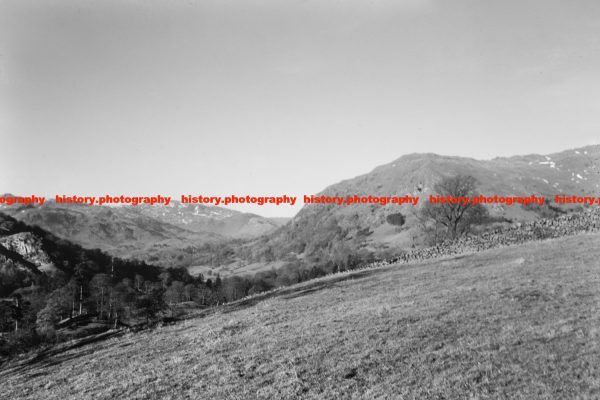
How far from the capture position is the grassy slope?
1320cm

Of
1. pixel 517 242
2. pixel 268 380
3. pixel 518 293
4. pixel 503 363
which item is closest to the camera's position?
pixel 503 363

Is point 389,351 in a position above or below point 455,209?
below

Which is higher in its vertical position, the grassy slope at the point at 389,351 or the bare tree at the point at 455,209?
the bare tree at the point at 455,209

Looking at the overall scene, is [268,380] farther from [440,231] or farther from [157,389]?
[440,231]

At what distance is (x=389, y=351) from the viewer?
16.9 metres

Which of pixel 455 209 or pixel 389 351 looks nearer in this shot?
pixel 389 351

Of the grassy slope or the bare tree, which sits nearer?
the grassy slope

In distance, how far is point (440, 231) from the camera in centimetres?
9344

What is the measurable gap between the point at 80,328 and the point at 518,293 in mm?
111992

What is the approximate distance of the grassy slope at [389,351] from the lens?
13.2 metres

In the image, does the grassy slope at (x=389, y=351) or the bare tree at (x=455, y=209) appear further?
the bare tree at (x=455, y=209)

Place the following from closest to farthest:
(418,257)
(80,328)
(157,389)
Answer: (157,389) → (418,257) → (80,328)

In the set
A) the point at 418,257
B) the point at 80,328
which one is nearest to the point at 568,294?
the point at 418,257

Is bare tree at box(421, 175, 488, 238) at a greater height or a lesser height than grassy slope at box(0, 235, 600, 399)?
greater
